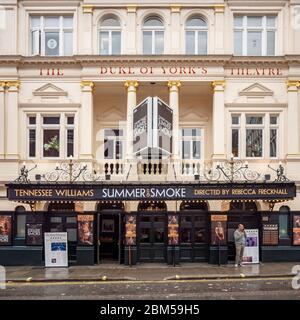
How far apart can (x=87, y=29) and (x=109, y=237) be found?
9283mm

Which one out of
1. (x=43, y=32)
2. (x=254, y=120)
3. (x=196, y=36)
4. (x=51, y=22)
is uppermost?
(x=51, y=22)

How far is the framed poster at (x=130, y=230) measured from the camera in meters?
21.4

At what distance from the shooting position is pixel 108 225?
22.8 meters

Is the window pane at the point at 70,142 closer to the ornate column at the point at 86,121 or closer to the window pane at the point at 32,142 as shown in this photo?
the ornate column at the point at 86,121

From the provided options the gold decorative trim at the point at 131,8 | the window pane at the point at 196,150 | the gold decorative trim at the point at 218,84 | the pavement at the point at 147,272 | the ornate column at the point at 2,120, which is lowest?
the pavement at the point at 147,272

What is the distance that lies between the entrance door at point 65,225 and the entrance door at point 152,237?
2.83m

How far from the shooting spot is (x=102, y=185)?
2033 cm

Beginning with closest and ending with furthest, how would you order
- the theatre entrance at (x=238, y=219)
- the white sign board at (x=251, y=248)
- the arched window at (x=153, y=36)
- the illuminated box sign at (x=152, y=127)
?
the illuminated box sign at (x=152, y=127), the white sign board at (x=251, y=248), the theatre entrance at (x=238, y=219), the arched window at (x=153, y=36)

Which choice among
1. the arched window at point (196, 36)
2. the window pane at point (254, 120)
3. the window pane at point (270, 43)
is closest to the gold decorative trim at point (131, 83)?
the arched window at point (196, 36)

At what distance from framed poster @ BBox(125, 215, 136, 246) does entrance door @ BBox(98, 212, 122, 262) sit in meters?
1.23

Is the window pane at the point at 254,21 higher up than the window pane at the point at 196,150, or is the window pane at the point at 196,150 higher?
the window pane at the point at 254,21

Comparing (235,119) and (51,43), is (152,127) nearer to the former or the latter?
(235,119)

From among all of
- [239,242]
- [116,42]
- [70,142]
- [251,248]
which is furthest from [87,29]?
[251,248]

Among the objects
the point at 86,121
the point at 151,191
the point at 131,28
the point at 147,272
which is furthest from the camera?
the point at 131,28
